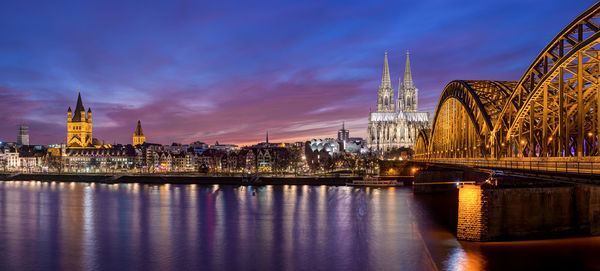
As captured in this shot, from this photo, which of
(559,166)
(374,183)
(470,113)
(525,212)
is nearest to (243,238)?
(525,212)

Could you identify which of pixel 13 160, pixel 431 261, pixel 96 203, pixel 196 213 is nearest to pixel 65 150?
pixel 13 160

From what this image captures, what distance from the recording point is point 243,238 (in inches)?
1464

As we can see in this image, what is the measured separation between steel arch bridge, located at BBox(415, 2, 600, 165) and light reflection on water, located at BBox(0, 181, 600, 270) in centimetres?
685

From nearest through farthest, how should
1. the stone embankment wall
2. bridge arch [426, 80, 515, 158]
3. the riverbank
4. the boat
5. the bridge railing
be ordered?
1. the bridge railing
2. the stone embankment wall
3. bridge arch [426, 80, 515, 158]
4. the boat
5. the riverbank

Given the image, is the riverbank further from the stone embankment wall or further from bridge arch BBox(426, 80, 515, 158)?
the stone embankment wall

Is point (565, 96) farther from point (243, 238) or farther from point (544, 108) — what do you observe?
point (243, 238)

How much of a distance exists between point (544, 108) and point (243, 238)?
2265cm

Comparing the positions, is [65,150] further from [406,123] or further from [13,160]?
[406,123]

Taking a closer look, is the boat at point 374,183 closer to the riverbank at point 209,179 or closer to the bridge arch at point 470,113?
the riverbank at point 209,179

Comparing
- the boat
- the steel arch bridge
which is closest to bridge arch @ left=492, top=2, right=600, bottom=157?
Answer: the steel arch bridge

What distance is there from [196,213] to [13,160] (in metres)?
142

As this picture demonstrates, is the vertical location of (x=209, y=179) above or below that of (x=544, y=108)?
below

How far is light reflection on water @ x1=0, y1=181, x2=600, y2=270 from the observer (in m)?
28.3

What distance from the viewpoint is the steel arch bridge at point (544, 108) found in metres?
25.2
